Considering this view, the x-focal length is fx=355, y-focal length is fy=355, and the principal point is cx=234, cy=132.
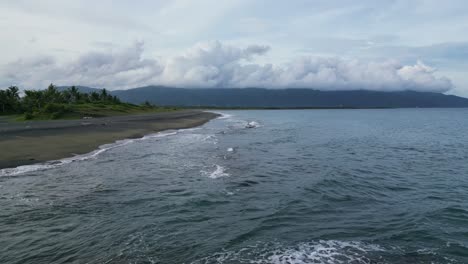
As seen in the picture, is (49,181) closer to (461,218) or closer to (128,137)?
(461,218)

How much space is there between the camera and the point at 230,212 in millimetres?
16375

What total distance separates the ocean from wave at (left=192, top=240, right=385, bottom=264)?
36mm

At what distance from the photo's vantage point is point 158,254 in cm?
1193

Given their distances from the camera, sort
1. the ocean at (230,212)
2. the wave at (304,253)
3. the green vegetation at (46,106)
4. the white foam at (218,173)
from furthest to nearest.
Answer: the green vegetation at (46,106), the white foam at (218,173), the ocean at (230,212), the wave at (304,253)

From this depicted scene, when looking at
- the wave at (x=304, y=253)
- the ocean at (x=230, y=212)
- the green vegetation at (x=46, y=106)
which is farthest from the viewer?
the green vegetation at (x=46, y=106)

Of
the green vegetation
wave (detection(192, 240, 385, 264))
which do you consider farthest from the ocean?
the green vegetation

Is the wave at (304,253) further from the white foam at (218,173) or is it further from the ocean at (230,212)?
the white foam at (218,173)

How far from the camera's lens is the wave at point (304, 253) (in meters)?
11.7

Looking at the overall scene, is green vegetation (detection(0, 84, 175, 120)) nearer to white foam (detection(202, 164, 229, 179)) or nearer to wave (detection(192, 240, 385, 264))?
white foam (detection(202, 164, 229, 179))

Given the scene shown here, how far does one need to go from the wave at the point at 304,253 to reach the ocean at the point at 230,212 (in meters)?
0.04

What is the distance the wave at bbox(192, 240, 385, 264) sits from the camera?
38.3 feet

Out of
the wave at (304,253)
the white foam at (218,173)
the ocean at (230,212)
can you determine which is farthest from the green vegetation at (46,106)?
the wave at (304,253)

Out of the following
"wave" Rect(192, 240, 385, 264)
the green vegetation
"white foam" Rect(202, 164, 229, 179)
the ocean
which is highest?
the green vegetation

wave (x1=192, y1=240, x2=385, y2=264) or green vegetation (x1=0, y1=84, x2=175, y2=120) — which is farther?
green vegetation (x1=0, y1=84, x2=175, y2=120)
